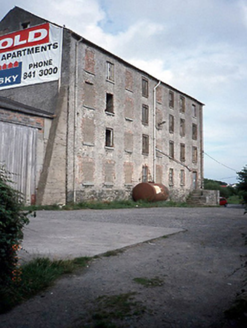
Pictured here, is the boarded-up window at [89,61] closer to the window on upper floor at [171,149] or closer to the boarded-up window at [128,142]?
the boarded-up window at [128,142]

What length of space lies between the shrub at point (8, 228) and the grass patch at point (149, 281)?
148 cm

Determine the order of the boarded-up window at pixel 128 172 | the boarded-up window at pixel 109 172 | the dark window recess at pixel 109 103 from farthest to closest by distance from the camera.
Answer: the boarded-up window at pixel 128 172, the dark window recess at pixel 109 103, the boarded-up window at pixel 109 172

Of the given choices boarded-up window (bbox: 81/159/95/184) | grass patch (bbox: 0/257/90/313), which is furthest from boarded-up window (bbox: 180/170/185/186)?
grass patch (bbox: 0/257/90/313)

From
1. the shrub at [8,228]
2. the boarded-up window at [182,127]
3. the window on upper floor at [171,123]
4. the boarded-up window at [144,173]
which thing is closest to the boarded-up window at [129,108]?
the boarded-up window at [144,173]

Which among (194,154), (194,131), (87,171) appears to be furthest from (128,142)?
(194,131)

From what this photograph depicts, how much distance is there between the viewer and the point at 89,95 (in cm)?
2050

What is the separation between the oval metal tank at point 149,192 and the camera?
866 inches

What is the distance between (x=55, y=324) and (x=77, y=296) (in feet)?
2.14

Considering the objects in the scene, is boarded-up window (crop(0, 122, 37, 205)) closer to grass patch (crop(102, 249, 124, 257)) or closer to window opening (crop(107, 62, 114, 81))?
window opening (crop(107, 62, 114, 81))

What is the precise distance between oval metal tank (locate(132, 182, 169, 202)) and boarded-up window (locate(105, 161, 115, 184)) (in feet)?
6.60

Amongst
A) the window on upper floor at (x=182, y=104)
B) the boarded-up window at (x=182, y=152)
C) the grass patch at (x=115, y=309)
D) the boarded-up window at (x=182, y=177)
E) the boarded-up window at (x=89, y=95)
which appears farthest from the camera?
the window on upper floor at (x=182, y=104)

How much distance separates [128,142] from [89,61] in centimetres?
619

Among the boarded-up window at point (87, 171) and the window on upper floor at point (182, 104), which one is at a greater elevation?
the window on upper floor at point (182, 104)

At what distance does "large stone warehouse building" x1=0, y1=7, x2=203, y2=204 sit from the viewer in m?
17.1
